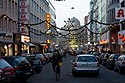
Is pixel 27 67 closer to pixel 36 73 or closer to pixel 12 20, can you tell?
pixel 36 73

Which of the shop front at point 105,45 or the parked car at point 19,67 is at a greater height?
the shop front at point 105,45

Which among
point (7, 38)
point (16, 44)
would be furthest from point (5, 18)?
point (16, 44)

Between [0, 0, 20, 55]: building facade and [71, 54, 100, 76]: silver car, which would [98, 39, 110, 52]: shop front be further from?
[71, 54, 100, 76]: silver car

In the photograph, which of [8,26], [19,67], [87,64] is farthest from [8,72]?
[8,26]

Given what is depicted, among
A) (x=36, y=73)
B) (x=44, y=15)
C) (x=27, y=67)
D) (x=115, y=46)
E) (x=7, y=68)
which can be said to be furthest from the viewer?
(x=44, y=15)

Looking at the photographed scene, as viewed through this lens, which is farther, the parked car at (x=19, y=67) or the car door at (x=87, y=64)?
the car door at (x=87, y=64)

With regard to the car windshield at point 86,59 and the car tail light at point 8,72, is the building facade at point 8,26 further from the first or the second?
the car tail light at point 8,72

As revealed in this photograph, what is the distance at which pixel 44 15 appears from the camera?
329 ft

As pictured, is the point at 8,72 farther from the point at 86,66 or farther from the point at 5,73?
the point at 86,66

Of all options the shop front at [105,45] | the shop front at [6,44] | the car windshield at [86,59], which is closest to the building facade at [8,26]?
the shop front at [6,44]

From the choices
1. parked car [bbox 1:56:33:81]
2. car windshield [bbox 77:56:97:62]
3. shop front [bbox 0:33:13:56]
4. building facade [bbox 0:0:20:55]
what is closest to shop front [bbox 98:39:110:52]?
building facade [bbox 0:0:20:55]

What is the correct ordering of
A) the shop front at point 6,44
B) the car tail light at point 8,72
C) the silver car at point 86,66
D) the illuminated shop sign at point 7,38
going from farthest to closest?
the illuminated shop sign at point 7,38 < the shop front at point 6,44 < the silver car at point 86,66 < the car tail light at point 8,72

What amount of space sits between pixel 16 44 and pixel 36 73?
26.8 meters

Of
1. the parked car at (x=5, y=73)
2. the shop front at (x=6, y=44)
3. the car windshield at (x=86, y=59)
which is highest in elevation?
the shop front at (x=6, y=44)
